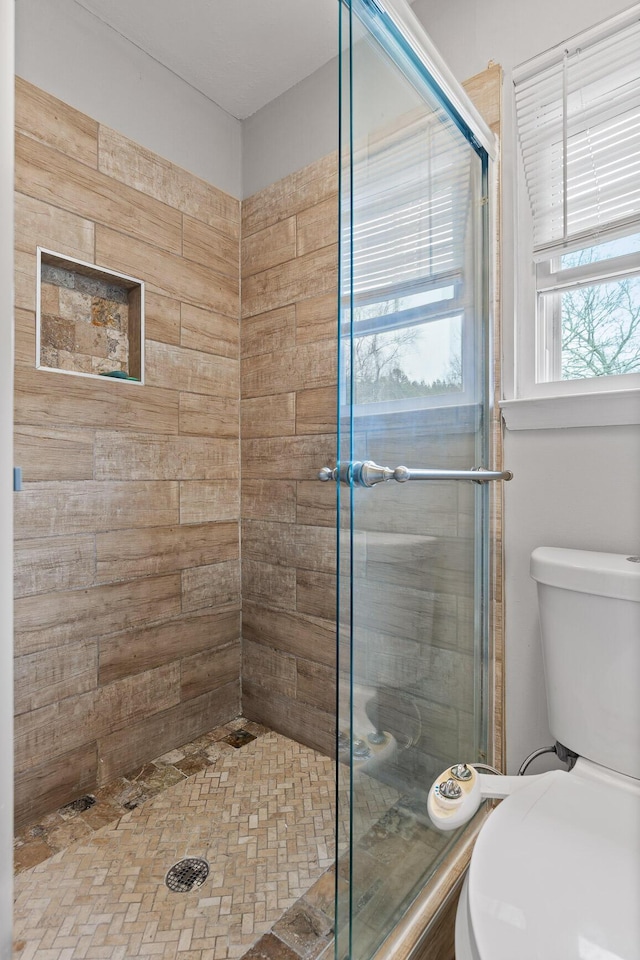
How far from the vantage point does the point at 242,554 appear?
85.5 inches

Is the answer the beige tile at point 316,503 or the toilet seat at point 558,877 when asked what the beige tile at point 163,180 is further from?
the toilet seat at point 558,877

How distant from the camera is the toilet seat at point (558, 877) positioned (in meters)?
0.67

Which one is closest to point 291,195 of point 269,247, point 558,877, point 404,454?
point 269,247

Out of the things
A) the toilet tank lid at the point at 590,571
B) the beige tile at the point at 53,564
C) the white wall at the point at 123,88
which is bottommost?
the beige tile at the point at 53,564

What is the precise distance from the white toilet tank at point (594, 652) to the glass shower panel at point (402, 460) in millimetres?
226

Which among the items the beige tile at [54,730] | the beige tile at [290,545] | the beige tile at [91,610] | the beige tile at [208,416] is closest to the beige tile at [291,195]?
the beige tile at [208,416]

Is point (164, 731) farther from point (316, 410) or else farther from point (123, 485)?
point (316, 410)

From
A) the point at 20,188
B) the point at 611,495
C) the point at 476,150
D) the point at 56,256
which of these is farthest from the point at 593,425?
the point at 20,188

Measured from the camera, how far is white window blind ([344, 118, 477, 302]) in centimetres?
89

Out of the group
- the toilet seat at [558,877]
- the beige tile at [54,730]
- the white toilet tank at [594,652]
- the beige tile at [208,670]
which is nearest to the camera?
the toilet seat at [558,877]

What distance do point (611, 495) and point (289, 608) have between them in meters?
1.19

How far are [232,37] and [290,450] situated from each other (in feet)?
4.68

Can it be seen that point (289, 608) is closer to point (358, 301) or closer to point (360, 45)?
point (358, 301)

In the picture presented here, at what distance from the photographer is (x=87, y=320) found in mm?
1739
